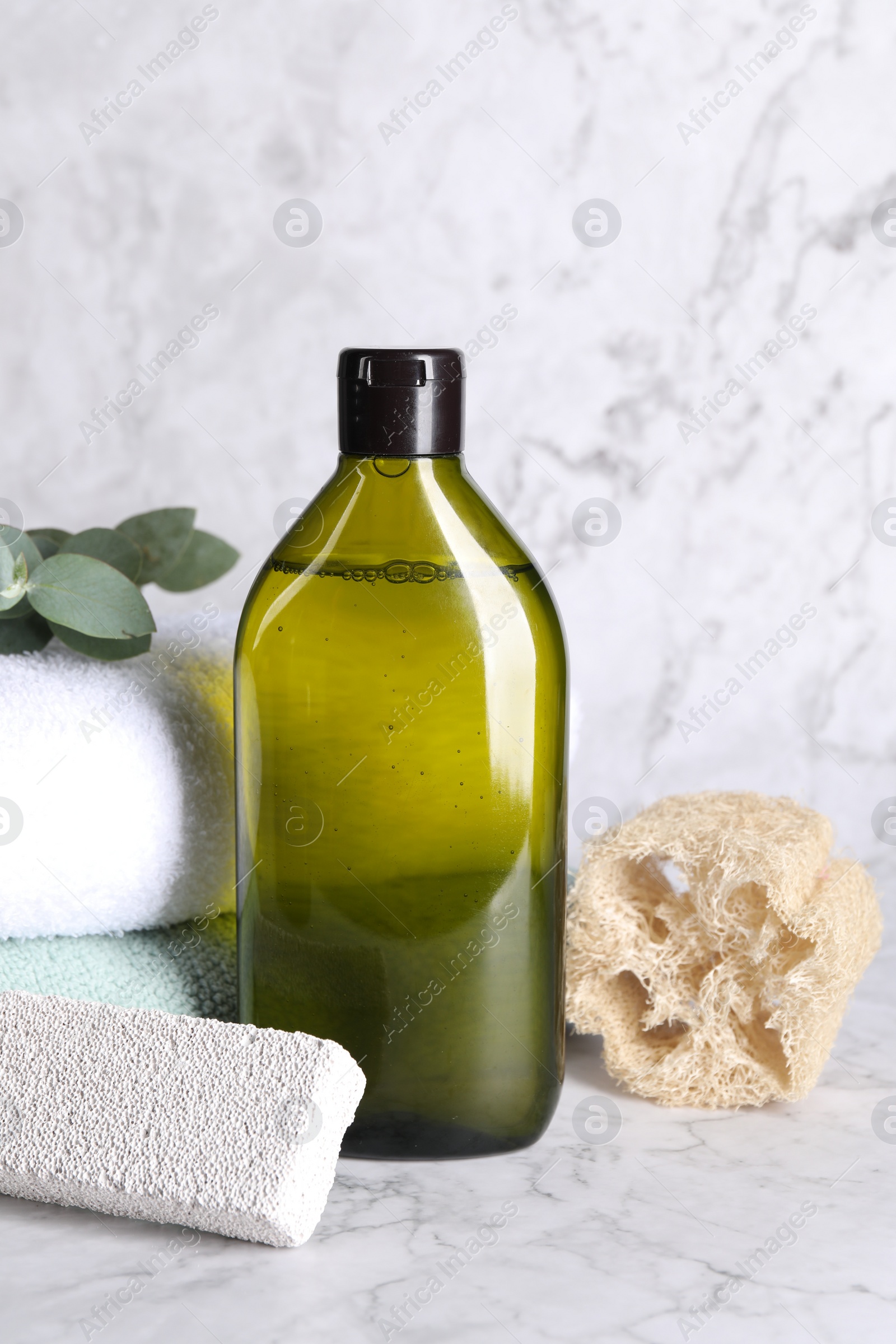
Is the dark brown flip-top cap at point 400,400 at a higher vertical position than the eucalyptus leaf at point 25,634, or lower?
higher

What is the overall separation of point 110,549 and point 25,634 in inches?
2.5

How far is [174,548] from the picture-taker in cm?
73

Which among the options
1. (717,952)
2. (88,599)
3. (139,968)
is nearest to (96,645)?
(88,599)

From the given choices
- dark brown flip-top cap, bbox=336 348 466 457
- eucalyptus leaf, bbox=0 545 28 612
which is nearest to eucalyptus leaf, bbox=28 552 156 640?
eucalyptus leaf, bbox=0 545 28 612

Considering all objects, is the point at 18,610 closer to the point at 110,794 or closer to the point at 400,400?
the point at 110,794

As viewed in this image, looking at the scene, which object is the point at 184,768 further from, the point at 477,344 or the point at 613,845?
the point at 477,344

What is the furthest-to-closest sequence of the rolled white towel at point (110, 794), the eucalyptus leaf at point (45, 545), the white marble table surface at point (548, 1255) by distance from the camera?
the eucalyptus leaf at point (45, 545), the rolled white towel at point (110, 794), the white marble table surface at point (548, 1255)

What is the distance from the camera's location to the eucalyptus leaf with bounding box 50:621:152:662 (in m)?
0.65

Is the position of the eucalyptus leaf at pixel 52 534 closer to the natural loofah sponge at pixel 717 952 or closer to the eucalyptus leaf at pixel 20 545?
the eucalyptus leaf at pixel 20 545

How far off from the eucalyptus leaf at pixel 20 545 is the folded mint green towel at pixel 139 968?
0.53ft

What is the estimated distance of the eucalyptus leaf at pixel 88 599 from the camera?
25.0 inches

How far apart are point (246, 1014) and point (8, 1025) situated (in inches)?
→ 3.8

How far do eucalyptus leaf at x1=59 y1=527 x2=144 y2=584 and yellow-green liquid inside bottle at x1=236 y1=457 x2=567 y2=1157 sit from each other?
0.43ft

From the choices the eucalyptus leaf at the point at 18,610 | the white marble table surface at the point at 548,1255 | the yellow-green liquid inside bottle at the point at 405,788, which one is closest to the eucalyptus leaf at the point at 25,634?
the eucalyptus leaf at the point at 18,610
